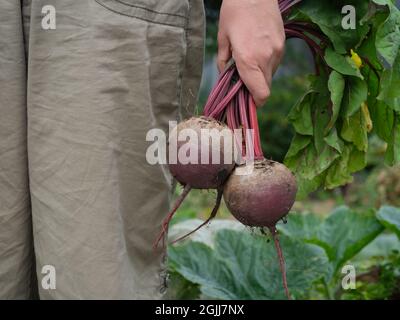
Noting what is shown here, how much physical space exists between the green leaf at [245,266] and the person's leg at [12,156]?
941 mm

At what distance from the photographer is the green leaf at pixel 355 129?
1873 mm

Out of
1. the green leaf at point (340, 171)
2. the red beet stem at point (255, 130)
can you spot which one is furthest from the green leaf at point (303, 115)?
the red beet stem at point (255, 130)

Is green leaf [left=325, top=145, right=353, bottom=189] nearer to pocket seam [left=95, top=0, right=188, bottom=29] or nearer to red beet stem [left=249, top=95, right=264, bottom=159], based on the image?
red beet stem [left=249, top=95, right=264, bottom=159]

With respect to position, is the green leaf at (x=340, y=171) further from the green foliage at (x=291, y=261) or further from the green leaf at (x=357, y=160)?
the green foliage at (x=291, y=261)

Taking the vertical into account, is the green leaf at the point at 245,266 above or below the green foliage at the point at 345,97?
below

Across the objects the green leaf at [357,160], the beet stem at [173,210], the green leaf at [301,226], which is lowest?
the green leaf at [301,226]

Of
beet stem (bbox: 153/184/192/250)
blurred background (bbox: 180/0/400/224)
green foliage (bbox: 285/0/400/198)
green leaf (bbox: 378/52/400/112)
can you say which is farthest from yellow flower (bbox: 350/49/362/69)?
blurred background (bbox: 180/0/400/224)

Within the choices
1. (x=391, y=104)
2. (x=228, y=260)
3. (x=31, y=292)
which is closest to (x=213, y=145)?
(x=391, y=104)

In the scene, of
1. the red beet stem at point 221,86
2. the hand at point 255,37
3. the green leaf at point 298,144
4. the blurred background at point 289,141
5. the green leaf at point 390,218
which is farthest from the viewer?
the blurred background at point 289,141

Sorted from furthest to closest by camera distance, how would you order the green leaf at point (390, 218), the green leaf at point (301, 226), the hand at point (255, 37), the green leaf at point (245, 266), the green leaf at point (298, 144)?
the green leaf at point (301, 226)
the green leaf at point (390, 218)
the green leaf at point (245, 266)
the green leaf at point (298, 144)
the hand at point (255, 37)

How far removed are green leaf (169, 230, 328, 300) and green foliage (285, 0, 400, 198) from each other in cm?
54

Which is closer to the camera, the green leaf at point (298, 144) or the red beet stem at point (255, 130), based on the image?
the red beet stem at point (255, 130)

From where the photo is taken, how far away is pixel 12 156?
1.61 m

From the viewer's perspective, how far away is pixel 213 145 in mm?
1571
